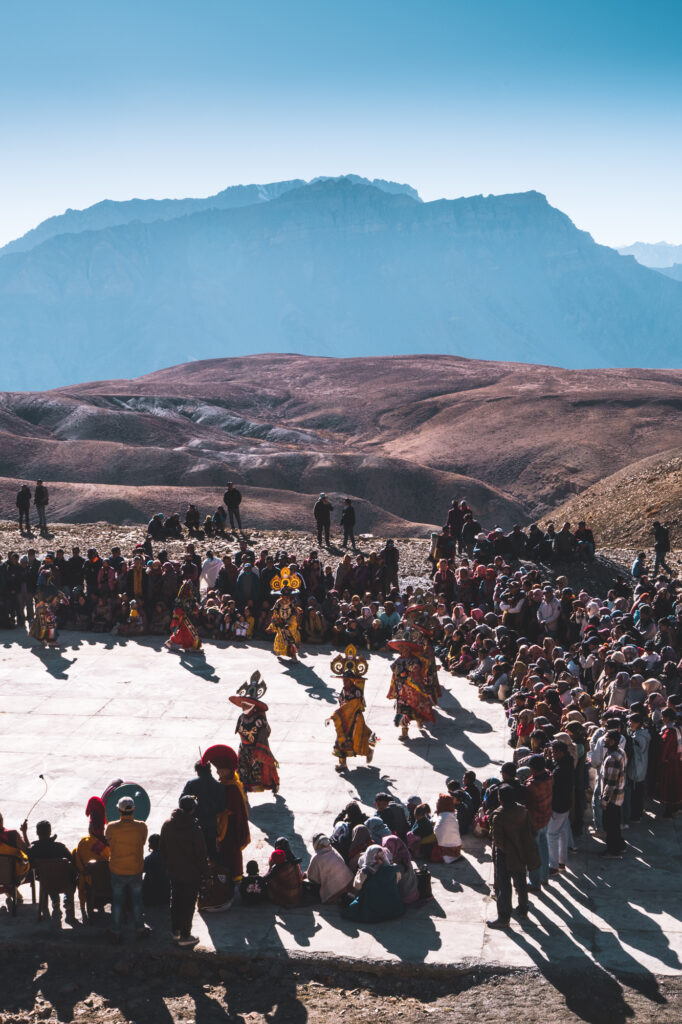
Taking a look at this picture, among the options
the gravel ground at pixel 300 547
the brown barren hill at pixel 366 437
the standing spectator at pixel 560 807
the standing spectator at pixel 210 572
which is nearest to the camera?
the standing spectator at pixel 560 807

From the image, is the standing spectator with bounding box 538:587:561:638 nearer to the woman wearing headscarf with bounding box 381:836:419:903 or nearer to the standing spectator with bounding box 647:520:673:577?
the woman wearing headscarf with bounding box 381:836:419:903

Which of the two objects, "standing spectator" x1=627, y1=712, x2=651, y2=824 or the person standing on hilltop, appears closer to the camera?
"standing spectator" x1=627, y1=712, x2=651, y2=824

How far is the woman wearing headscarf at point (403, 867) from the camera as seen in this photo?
31.4 feet

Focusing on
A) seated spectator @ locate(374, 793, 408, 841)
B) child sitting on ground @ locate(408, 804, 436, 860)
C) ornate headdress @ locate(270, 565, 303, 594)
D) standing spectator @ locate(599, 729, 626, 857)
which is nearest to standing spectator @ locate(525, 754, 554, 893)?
standing spectator @ locate(599, 729, 626, 857)

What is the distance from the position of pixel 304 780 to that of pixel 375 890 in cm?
335

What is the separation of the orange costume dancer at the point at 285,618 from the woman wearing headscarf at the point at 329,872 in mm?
7893

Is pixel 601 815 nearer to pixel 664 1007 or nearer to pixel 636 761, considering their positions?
pixel 636 761

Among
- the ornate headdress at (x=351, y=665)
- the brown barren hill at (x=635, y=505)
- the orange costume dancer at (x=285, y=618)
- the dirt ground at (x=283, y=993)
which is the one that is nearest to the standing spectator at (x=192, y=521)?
the orange costume dancer at (x=285, y=618)

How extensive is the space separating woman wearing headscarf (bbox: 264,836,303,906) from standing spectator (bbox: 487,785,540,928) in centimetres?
187

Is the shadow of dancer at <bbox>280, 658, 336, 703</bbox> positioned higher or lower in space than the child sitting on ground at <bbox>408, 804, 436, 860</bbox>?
higher

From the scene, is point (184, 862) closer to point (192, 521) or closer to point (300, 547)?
point (300, 547)

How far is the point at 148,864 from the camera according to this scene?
9.62m

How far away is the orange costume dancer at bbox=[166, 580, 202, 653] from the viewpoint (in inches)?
704

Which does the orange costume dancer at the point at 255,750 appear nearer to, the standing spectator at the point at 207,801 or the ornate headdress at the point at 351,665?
the ornate headdress at the point at 351,665
